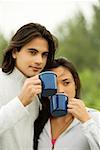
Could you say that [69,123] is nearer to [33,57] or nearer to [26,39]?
[33,57]

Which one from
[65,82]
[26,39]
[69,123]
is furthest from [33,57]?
[69,123]

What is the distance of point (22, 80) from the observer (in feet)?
11.3

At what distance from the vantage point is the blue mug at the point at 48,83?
3.17 metres

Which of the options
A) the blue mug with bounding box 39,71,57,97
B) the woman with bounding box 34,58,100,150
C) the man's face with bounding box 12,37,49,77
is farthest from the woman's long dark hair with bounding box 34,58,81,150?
the blue mug with bounding box 39,71,57,97

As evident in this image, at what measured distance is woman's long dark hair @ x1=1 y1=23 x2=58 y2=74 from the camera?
3420 mm

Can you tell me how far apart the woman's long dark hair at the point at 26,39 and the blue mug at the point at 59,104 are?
0.29 m

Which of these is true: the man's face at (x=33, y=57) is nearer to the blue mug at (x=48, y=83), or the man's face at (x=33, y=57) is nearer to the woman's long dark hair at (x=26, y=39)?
the woman's long dark hair at (x=26, y=39)

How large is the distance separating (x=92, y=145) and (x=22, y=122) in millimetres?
468

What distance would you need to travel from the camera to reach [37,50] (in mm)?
3365

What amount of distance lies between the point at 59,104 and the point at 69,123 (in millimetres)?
189

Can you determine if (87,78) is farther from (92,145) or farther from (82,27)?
(92,145)

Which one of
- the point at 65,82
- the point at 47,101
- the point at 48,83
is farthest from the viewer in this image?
the point at 47,101

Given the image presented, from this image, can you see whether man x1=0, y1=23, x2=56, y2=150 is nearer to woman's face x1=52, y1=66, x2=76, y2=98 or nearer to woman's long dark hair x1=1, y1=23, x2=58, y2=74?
woman's long dark hair x1=1, y1=23, x2=58, y2=74

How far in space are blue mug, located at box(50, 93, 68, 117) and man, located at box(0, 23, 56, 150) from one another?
0.48ft
